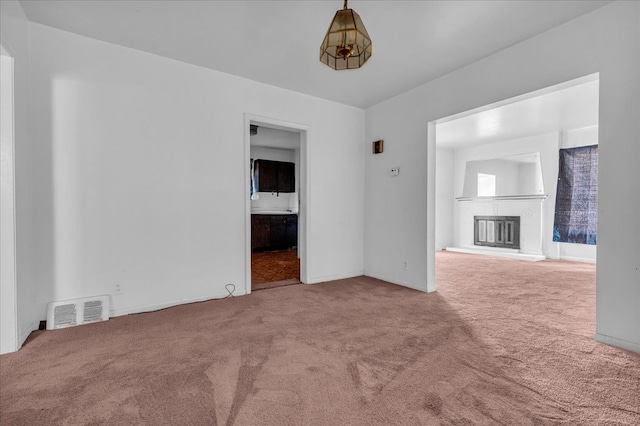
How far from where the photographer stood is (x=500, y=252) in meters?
6.54

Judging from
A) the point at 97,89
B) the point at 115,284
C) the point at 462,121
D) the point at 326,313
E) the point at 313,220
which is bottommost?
the point at 326,313

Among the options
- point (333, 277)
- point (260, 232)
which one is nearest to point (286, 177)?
point (260, 232)

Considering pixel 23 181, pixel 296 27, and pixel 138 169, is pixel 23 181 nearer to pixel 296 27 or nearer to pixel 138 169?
pixel 138 169

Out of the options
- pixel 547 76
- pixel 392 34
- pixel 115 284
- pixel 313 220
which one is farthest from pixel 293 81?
pixel 115 284

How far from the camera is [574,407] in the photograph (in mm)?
1492

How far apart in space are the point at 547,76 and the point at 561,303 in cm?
232

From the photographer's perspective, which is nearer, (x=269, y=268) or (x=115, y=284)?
(x=115, y=284)

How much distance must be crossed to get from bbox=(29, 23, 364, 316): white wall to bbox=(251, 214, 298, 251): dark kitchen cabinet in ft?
10.6

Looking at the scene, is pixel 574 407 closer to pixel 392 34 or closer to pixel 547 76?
pixel 547 76

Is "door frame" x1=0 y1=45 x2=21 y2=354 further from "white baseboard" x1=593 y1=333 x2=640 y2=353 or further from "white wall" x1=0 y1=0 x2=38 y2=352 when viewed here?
"white baseboard" x1=593 y1=333 x2=640 y2=353

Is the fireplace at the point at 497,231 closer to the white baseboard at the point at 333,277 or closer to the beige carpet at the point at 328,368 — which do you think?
the beige carpet at the point at 328,368

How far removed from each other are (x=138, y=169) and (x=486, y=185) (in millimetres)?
7051

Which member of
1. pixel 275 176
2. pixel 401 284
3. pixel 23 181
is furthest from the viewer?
pixel 275 176

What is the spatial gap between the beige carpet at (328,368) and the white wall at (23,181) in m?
0.28
